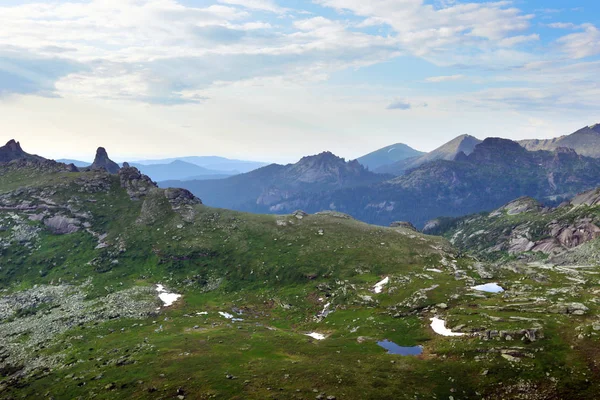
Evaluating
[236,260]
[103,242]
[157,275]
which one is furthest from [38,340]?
[103,242]

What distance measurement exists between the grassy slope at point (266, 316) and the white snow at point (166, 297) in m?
2.90

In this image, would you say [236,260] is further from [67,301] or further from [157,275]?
[67,301]

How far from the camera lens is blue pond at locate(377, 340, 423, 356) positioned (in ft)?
213

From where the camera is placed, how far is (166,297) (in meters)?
115

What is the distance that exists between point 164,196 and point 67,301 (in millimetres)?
77589

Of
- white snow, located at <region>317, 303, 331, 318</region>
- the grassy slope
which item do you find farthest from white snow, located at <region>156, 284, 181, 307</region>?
white snow, located at <region>317, 303, 331, 318</region>

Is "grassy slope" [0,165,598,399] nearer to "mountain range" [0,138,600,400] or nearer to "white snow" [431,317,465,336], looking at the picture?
"mountain range" [0,138,600,400]

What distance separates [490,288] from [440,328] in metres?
28.3

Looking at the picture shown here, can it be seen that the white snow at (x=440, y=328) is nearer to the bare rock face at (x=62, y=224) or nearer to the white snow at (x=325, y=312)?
the white snow at (x=325, y=312)

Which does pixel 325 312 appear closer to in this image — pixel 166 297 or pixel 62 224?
pixel 166 297

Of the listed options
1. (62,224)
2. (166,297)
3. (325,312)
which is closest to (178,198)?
(62,224)

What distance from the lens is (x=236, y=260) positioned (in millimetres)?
136875

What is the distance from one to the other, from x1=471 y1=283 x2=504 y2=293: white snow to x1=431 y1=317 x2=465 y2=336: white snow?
21.5 m

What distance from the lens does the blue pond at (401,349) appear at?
213 feet
